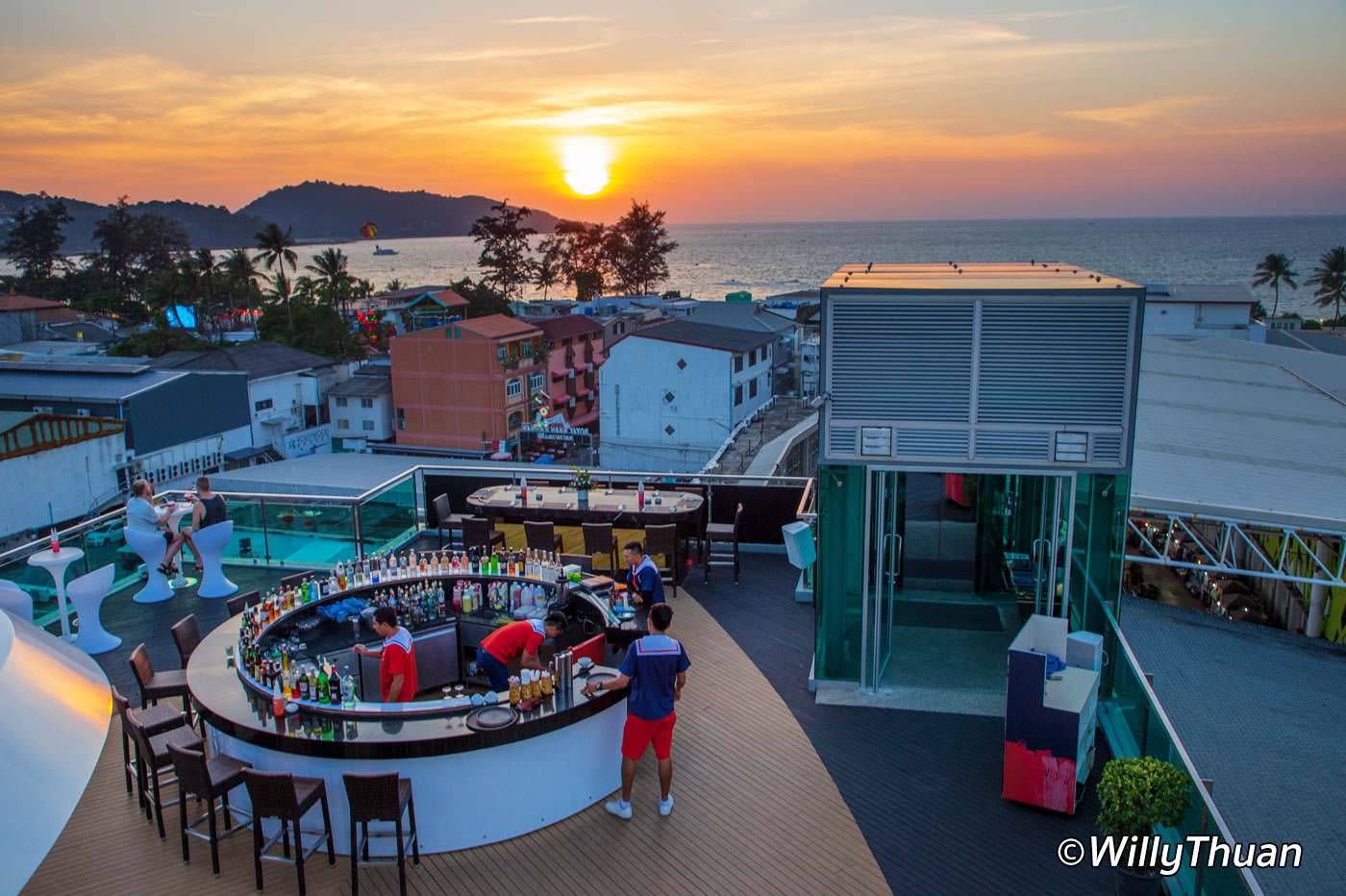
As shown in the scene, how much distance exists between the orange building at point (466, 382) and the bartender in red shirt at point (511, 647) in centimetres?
4220

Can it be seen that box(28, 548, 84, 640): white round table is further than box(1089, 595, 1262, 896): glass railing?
Yes

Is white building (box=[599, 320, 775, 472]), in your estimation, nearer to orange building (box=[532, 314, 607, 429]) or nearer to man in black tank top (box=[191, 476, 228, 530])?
orange building (box=[532, 314, 607, 429])

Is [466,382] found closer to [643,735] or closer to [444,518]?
[444,518]

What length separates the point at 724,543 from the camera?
44.0 feet

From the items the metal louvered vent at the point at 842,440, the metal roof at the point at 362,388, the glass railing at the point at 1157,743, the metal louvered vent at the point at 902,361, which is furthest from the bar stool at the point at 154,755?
the metal roof at the point at 362,388

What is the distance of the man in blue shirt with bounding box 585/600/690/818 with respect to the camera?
687 cm

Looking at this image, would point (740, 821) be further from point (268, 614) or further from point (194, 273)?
point (194, 273)

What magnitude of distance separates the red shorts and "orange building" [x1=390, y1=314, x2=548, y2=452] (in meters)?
43.3

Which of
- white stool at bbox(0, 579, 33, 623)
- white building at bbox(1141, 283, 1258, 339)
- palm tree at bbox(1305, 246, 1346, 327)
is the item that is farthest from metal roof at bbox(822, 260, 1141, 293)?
palm tree at bbox(1305, 246, 1346, 327)

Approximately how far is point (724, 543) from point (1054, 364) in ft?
20.2

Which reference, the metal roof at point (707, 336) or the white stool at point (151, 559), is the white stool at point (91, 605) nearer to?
the white stool at point (151, 559)

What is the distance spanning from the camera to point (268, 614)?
849 cm

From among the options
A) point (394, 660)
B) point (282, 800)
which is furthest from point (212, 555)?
point (282, 800)

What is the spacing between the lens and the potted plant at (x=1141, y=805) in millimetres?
5750
